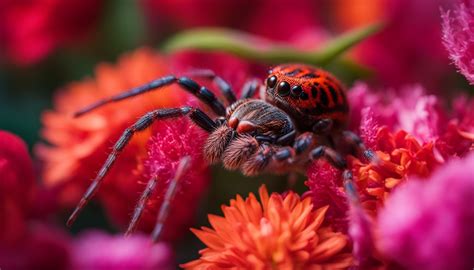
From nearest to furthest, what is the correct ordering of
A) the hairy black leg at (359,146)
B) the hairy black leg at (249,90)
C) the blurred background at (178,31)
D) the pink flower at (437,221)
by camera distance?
the pink flower at (437,221) → the hairy black leg at (359,146) → the hairy black leg at (249,90) → the blurred background at (178,31)

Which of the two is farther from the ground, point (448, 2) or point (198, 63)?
point (448, 2)

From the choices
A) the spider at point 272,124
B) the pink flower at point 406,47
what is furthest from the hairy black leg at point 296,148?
the pink flower at point 406,47

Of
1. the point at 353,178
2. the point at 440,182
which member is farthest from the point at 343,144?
the point at 440,182

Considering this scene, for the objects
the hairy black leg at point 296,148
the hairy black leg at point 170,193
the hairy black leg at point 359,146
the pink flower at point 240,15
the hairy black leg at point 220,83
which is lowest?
the hairy black leg at point 170,193

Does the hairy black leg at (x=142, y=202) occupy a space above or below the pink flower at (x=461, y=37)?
below

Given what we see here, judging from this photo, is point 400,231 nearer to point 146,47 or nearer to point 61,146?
point 61,146

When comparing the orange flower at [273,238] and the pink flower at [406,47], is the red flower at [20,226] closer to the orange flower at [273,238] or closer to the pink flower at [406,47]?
the orange flower at [273,238]

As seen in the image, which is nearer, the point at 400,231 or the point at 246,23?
the point at 400,231
